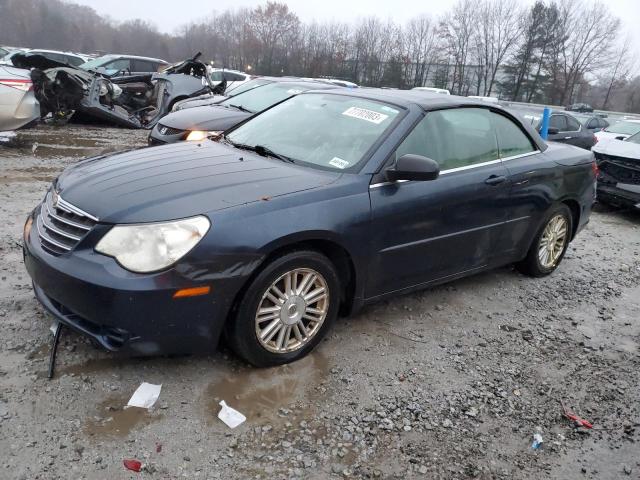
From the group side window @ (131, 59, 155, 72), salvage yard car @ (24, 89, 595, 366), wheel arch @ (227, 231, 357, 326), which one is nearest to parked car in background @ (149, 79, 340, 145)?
salvage yard car @ (24, 89, 595, 366)

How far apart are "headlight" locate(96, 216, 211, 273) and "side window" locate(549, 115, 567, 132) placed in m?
12.9

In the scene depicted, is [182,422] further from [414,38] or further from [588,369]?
[414,38]

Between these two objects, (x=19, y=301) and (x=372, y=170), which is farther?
(x=19, y=301)

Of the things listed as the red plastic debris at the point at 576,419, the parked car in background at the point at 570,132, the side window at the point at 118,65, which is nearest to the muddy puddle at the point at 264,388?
the red plastic debris at the point at 576,419

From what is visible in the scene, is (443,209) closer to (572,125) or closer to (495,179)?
(495,179)

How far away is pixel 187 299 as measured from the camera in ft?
8.63

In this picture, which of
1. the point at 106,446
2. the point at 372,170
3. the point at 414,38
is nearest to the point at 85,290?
the point at 106,446

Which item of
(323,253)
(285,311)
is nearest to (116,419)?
(285,311)

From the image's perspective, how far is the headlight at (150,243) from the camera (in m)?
2.58

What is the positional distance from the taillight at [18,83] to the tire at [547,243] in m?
7.82

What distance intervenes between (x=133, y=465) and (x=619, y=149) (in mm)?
8694

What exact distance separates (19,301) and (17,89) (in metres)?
6.14

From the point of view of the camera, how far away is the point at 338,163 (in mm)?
3402

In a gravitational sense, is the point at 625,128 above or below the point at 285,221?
below
